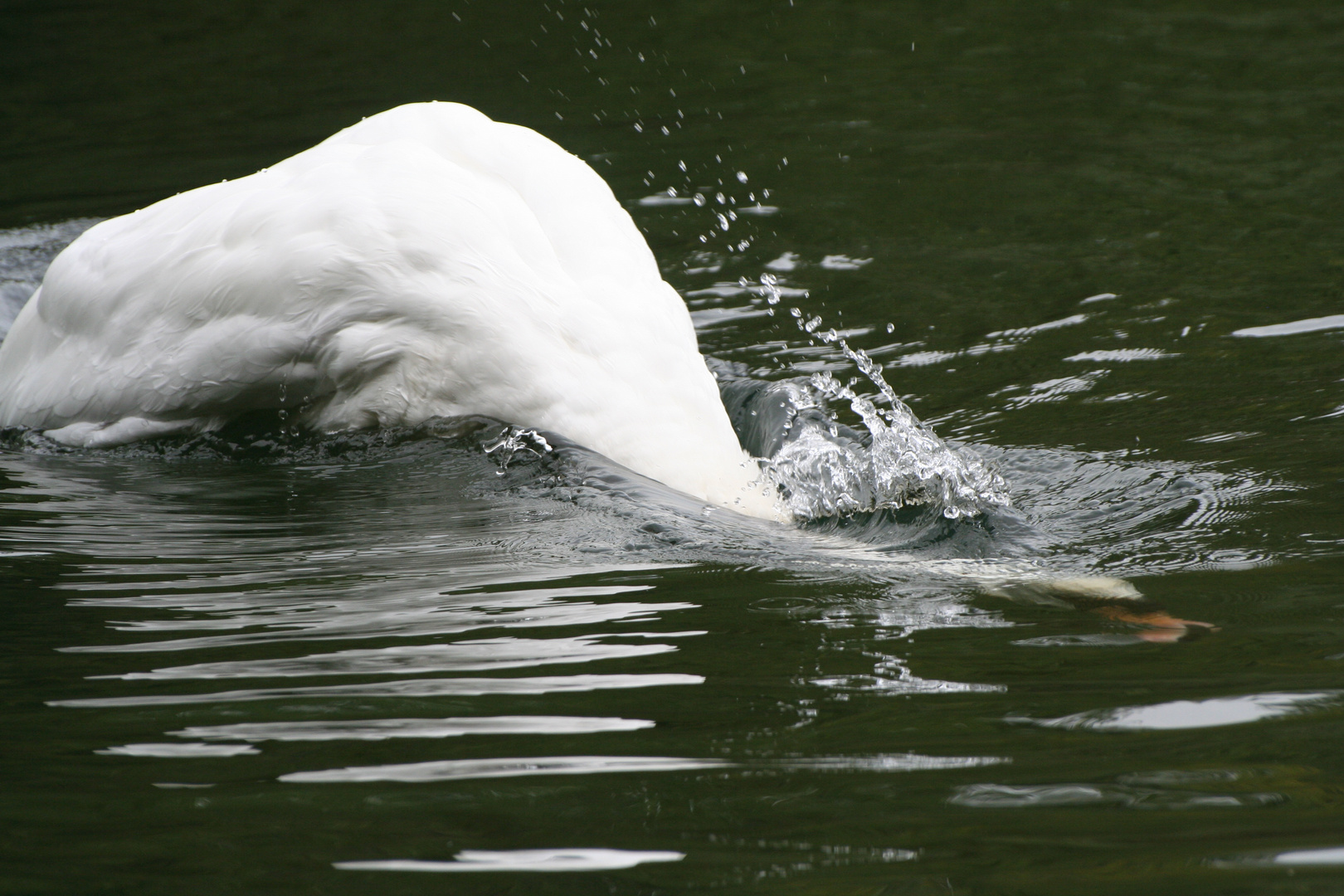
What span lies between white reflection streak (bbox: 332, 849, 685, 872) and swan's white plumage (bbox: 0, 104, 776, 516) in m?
2.02

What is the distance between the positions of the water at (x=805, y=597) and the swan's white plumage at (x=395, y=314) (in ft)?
0.45

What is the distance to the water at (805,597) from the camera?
7.43ft

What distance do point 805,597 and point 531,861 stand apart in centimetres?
146

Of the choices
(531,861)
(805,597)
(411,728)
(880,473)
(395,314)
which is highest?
(395,314)

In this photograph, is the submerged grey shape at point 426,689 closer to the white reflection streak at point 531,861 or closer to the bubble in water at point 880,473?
the white reflection streak at point 531,861

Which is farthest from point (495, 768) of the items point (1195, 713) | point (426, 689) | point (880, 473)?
point (880, 473)

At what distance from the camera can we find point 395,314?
466cm

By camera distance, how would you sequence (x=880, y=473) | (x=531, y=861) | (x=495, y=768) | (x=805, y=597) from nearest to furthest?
(x=531, y=861)
(x=495, y=768)
(x=805, y=597)
(x=880, y=473)

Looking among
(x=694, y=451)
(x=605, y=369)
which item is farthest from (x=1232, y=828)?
(x=605, y=369)

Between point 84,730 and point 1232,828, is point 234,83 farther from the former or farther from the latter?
point 1232,828

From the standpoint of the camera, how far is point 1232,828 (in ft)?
7.31

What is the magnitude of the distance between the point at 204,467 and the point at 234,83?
776cm

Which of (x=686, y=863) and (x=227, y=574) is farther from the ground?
(x=227, y=574)

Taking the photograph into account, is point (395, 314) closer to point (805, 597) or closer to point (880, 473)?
point (880, 473)
